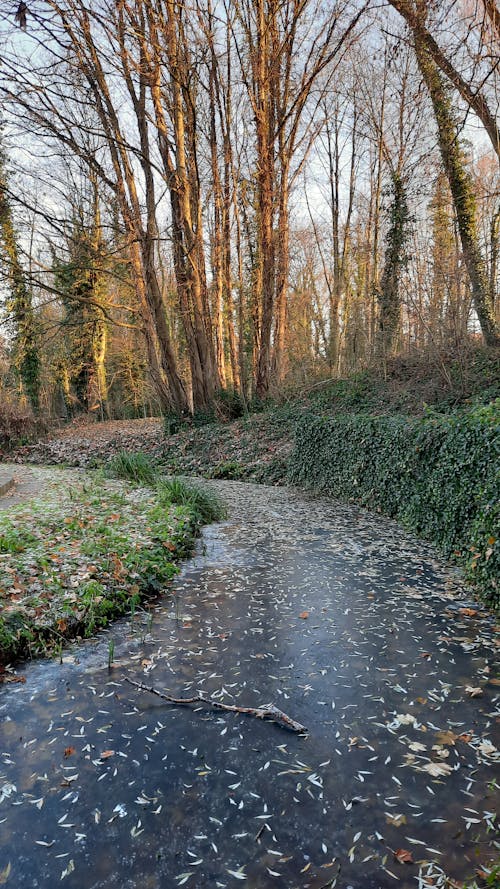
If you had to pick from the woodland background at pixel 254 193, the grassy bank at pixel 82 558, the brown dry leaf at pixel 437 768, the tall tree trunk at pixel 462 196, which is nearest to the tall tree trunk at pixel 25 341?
the woodland background at pixel 254 193

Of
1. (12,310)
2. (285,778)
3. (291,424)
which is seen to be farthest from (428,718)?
(12,310)

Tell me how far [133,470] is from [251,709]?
785cm

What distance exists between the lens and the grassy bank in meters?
4.29

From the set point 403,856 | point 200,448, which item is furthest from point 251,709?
point 200,448

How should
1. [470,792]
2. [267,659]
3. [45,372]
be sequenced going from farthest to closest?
[45,372], [267,659], [470,792]

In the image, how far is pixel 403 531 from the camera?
760 centimetres

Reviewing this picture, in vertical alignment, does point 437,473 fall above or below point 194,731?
above

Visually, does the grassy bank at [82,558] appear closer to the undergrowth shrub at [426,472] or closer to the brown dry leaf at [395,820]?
the brown dry leaf at [395,820]

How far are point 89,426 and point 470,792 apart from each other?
2011cm

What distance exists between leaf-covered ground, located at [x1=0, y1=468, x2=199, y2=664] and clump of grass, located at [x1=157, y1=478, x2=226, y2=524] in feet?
0.72

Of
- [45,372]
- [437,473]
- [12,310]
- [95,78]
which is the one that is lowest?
[437,473]

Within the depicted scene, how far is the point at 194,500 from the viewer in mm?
8484

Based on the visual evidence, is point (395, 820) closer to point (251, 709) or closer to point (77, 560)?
point (251, 709)

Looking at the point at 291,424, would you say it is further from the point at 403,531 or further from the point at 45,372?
the point at 45,372
